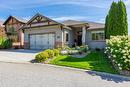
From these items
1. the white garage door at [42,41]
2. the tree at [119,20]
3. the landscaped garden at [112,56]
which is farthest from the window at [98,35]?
the tree at [119,20]

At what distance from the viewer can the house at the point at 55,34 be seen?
2267 cm

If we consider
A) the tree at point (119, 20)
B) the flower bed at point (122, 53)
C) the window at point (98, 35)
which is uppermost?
the tree at point (119, 20)

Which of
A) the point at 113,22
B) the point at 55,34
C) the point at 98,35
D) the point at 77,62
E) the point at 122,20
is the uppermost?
the point at 122,20

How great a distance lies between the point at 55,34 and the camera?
903 inches

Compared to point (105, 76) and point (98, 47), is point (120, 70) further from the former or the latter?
point (98, 47)

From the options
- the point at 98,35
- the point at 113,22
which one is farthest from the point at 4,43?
the point at 113,22

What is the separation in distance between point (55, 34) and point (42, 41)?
2632 mm

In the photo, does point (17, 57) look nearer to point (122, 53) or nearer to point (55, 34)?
point (55, 34)

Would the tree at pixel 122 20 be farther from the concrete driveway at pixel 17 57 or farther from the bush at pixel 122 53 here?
the concrete driveway at pixel 17 57

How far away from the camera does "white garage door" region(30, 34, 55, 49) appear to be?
924 inches

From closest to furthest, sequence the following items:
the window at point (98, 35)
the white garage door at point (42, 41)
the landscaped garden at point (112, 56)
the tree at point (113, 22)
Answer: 1. the landscaped garden at point (112, 56)
2. the tree at point (113, 22)
3. the white garage door at point (42, 41)
4. the window at point (98, 35)

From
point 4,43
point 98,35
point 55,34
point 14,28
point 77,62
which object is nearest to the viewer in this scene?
point 77,62

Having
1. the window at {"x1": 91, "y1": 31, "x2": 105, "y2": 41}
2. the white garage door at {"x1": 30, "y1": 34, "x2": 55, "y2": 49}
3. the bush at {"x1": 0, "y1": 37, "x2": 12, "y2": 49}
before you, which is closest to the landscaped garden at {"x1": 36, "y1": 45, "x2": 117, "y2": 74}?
the white garage door at {"x1": 30, "y1": 34, "x2": 55, "y2": 49}

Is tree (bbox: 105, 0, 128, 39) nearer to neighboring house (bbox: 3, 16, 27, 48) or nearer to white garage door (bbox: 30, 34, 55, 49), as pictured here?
white garage door (bbox: 30, 34, 55, 49)
